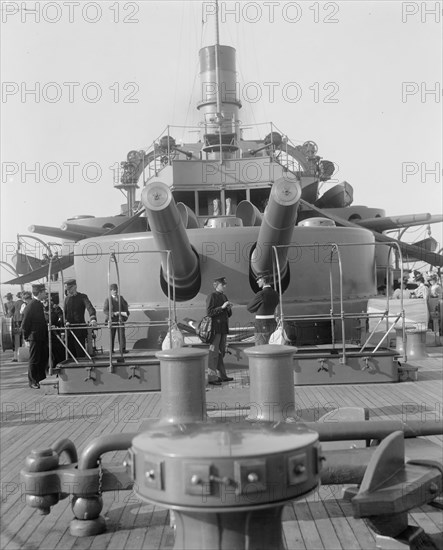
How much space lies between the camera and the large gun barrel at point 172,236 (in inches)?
300

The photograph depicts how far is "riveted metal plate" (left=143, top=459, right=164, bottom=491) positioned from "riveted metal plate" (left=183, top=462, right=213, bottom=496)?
3.7 inches

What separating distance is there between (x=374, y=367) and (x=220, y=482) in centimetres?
629

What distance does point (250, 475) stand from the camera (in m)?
1.75

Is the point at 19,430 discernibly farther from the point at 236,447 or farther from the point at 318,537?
the point at 236,447

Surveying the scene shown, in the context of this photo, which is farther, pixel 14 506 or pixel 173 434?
pixel 14 506

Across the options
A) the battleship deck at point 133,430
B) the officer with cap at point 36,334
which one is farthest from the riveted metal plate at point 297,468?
the officer with cap at point 36,334

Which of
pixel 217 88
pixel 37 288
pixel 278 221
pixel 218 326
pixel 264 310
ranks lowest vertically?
pixel 218 326

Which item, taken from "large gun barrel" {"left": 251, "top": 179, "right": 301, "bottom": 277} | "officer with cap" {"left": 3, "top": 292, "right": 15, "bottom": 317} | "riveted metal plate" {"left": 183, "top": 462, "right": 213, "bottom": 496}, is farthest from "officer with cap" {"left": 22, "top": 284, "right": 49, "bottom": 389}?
"officer with cap" {"left": 3, "top": 292, "right": 15, "bottom": 317}

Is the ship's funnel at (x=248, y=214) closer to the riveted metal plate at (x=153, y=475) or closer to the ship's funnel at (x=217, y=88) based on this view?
the ship's funnel at (x=217, y=88)

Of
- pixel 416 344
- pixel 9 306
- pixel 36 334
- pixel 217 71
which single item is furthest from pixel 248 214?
pixel 9 306

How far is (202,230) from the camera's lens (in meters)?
9.80

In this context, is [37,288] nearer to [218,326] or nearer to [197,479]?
[218,326]

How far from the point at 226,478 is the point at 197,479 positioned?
0.08 meters

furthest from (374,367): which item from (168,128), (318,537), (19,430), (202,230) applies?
(168,128)
